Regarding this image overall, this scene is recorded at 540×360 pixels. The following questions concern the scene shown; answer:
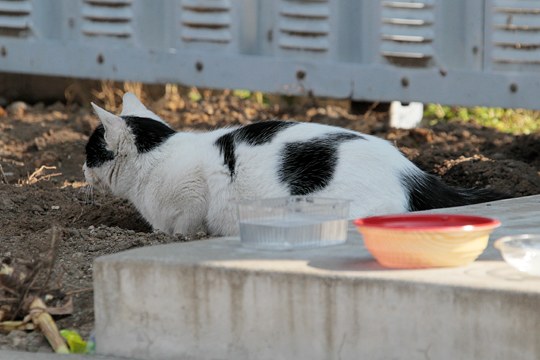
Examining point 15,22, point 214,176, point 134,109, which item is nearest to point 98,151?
point 134,109

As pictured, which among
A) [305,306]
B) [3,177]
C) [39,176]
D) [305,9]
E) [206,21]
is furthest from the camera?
[206,21]

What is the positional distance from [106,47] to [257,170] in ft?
9.68

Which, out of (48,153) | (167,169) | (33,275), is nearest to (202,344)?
(33,275)

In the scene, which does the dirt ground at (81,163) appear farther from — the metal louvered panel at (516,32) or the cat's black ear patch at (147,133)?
the metal louvered panel at (516,32)

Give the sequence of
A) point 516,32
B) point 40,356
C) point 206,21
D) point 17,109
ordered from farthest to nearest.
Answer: point 17,109, point 206,21, point 516,32, point 40,356

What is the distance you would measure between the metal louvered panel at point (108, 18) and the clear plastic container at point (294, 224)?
397cm

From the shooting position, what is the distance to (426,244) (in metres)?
3.64

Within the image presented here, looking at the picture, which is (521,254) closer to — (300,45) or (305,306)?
(305,306)

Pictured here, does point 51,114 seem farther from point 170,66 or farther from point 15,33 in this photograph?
point 170,66

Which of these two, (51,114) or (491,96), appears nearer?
(491,96)

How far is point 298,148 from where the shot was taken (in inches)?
211

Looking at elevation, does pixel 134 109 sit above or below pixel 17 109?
above

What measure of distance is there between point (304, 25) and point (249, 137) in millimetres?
2187

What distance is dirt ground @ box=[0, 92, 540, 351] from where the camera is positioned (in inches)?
194
